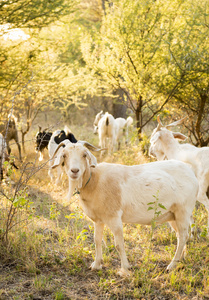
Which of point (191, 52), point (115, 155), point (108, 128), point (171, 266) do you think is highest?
point (191, 52)

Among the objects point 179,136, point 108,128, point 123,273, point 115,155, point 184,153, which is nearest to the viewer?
point 123,273

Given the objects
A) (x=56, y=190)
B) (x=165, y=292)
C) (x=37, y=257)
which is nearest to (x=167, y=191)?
(x=165, y=292)

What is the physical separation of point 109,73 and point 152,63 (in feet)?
4.20

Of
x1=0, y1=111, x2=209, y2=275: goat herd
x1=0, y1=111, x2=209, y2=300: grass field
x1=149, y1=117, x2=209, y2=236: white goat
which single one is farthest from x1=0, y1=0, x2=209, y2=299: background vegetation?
x1=149, y1=117, x2=209, y2=236: white goat

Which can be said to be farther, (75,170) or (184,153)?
(184,153)

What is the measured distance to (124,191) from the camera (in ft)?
11.5

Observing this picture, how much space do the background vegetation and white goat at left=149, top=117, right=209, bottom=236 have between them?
1.89 ft

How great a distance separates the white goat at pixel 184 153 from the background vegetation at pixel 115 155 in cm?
57

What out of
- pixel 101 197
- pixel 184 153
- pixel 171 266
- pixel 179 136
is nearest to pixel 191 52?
pixel 179 136

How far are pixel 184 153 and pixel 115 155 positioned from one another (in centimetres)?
550

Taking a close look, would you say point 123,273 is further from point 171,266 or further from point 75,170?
point 75,170

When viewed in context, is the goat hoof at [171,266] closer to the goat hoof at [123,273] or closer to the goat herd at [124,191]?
the goat herd at [124,191]

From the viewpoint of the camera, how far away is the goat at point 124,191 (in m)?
3.38

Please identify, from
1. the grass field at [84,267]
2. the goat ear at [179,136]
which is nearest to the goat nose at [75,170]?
the grass field at [84,267]
